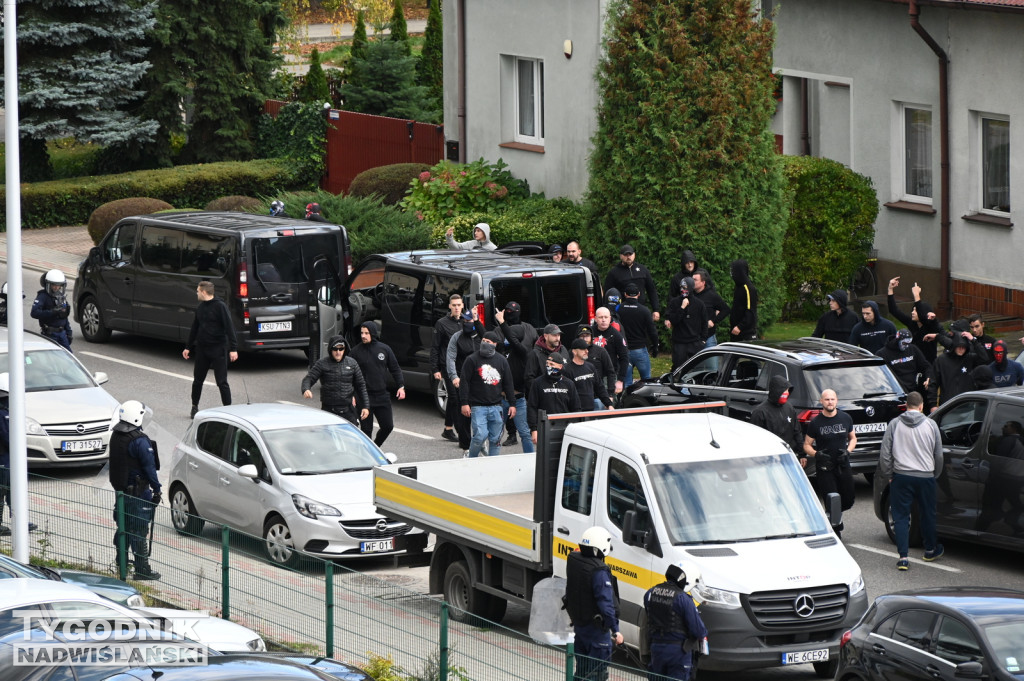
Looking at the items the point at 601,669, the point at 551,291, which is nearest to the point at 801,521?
the point at 601,669

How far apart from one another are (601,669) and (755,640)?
1561 millimetres

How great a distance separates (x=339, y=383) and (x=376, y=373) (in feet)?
2.01

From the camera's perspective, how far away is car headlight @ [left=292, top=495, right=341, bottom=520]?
47.5 ft

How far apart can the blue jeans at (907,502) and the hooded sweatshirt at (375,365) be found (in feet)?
19.8

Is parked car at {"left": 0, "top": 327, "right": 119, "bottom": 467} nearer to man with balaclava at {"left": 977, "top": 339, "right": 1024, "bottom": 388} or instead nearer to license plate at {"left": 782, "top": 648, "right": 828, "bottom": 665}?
license plate at {"left": 782, "top": 648, "right": 828, "bottom": 665}

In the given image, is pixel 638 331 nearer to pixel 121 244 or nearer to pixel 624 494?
pixel 624 494

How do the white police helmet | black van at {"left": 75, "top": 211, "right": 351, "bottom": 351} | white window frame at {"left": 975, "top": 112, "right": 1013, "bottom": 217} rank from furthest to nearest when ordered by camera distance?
white window frame at {"left": 975, "top": 112, "right": 1013, "bottom": 217}, black van at {"left": 75, "top": 211, "right": 351, "bottom": 351}, the white police helmet

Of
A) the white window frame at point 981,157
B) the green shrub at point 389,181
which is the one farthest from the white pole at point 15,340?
the green shrub at point 389,181

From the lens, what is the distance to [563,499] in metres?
12.1

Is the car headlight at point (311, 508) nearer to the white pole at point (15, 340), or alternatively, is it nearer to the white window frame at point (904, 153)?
the white pole at point (15, 340)

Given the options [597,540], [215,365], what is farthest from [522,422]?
[597,540]

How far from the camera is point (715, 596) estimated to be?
10.9m

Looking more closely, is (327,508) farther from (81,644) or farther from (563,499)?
(81,644)

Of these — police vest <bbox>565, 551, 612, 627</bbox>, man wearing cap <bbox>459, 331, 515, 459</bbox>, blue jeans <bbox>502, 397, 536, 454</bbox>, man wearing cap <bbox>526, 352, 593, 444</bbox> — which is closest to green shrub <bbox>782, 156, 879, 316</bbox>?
blue jeans <bbox>502, 397, 536, 454</bbox>
